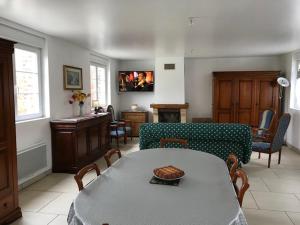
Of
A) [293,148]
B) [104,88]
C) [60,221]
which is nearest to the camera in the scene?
[60,221]

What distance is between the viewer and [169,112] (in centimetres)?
748

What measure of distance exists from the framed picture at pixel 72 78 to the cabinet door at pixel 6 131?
208cm

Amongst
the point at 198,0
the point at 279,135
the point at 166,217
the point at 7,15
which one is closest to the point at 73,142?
the point at 7,15

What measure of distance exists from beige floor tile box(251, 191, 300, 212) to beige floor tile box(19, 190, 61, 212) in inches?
103

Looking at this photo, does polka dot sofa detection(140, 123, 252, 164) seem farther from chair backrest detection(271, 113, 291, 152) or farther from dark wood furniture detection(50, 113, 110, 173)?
dark wood furniture detection(50, 113, 110, 173)

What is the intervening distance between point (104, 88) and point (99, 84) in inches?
14.1

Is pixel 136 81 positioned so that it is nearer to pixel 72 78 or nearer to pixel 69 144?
pixel 72 78

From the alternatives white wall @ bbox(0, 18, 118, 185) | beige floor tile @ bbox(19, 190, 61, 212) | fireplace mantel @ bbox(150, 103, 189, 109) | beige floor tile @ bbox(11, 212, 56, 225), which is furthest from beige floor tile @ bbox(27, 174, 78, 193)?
fireplace mantel @ bbox(150, 103, 189, 109)

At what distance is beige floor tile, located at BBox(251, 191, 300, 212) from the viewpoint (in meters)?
3.07

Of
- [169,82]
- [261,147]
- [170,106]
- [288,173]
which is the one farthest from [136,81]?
[288,173]

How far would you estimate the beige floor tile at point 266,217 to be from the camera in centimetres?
272

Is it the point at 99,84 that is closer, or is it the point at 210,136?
the point at 210,136

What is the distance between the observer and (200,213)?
1366mm

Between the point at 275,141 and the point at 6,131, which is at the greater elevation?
the point at 6,131
